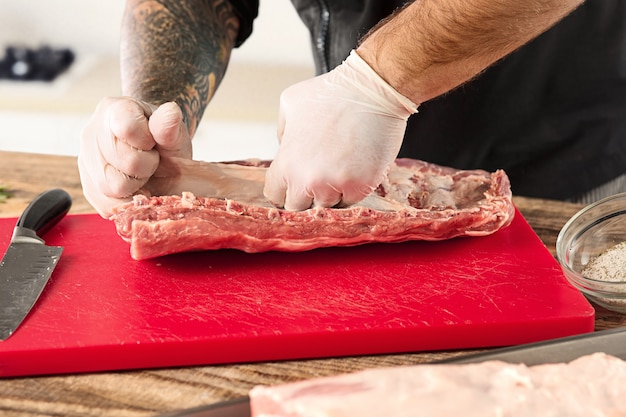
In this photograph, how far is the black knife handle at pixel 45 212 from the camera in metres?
2.18

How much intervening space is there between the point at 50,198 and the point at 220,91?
11.4 feet

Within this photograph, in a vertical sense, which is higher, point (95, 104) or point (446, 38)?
point (446, 38)

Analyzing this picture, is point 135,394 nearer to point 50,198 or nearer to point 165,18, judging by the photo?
point 50,198

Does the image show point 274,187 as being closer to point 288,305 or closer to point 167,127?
point 167,127

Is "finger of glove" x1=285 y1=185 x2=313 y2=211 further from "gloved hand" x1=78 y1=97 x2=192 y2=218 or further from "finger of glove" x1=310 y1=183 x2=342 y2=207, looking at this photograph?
"gloved hand" x1=78 y1=97 x2=192 y2=218

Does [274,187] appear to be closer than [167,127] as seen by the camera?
No

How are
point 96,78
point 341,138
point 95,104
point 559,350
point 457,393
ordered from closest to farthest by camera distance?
point 457,393, point 559,350, point 341,138, point 95,104, point 96,78

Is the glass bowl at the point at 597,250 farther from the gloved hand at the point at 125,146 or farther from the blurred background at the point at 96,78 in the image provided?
the blurred background at the point at 96,78


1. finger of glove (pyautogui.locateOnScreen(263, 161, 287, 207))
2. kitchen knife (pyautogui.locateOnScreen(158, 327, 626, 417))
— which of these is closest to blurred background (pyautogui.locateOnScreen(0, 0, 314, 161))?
finger of glove (pyautogui.locateOnScreen(263, 161, 287, 207))

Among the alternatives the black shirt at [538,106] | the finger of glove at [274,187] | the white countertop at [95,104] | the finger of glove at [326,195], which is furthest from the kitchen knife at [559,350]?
the white countertop at [95,104]

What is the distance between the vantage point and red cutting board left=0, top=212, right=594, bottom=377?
67.8 inches

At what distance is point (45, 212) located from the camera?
2.23 m

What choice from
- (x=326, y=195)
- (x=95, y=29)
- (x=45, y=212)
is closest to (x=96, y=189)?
(x=45, y=212)

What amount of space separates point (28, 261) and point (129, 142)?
42cm
